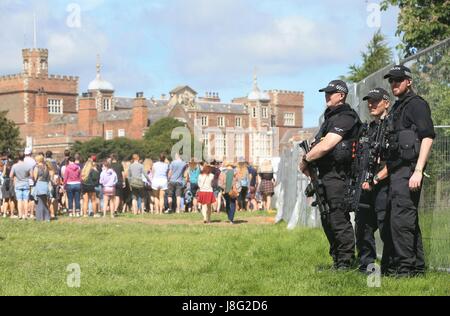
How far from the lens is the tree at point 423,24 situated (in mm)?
23828

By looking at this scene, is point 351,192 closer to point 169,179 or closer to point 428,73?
point 428,73

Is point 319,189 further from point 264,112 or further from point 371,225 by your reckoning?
point 264,112

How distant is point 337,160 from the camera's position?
1021 cm

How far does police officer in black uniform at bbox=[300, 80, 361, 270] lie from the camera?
10180 mm

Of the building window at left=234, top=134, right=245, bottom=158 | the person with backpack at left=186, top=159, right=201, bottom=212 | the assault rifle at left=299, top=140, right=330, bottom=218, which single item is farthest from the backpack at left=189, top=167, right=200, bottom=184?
the building window at left=234, top=134, right=245, bottom=158

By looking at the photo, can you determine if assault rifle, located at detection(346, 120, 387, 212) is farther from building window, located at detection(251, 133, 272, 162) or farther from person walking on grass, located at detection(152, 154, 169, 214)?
building window, located at detection(251, 133, 272, 162)

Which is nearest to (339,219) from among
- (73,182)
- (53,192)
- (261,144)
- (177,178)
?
(53,192)

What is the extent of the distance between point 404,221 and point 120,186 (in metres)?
19.8

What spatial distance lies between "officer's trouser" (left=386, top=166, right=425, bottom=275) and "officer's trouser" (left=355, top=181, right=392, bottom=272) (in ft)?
0.95

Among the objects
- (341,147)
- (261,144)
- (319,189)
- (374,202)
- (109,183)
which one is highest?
(261,144)

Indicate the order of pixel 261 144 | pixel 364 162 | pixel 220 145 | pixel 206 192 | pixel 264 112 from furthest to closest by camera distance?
1. pixel 264 112
2. pixel 220 145
3. pixel 261 144
4. pixel 206 192
5. pixel 364 162

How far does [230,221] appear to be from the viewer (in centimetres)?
2395

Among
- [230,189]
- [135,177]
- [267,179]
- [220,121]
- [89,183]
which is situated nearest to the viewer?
[230,189]
